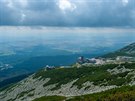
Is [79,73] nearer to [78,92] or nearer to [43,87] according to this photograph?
[43,87]

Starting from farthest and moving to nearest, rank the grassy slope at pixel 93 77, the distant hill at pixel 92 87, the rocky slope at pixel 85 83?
the grassy slope at pixel 93 77 < the rocky slope at pixel 85 83 < the distant hill at pixel 92 87

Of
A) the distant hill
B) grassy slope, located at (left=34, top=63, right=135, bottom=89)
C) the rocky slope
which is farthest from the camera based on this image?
grassy slope, located at (left=34, top=63, right=135, bottom=89)

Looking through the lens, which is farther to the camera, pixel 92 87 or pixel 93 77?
pixel 93 77

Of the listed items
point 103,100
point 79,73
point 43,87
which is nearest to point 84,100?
point 103,100

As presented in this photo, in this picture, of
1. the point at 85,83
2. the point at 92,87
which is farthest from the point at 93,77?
the point at 92,87

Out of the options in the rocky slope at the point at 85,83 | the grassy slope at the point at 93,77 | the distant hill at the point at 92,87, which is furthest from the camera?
the grassy slope at the point at 93,77

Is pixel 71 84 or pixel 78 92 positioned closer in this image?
pixel 78 92

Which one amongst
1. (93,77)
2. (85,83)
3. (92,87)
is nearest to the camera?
(92,87)

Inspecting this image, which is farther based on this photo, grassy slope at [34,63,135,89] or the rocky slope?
grassy slope at [34,63,135,89]

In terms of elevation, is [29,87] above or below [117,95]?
below

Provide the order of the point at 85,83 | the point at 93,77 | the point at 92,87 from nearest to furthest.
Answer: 1. the point at 92,87
2. the point at 85,83
3. the point at 93,77

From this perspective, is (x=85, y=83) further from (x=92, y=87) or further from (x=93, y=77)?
(x=92, y=87)
